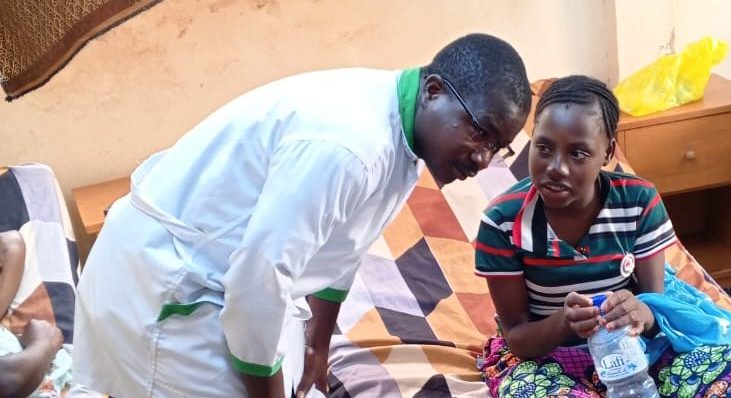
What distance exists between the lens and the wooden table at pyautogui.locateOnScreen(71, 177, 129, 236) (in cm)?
254

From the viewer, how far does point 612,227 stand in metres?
1.77

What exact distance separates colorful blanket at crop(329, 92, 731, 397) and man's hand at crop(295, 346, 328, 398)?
1.15ft

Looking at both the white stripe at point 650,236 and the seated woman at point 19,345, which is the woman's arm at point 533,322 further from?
the seated woman at point 19,345

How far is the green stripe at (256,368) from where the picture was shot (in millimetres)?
1261

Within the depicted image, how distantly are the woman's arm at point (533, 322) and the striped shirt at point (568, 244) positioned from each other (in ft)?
0.11

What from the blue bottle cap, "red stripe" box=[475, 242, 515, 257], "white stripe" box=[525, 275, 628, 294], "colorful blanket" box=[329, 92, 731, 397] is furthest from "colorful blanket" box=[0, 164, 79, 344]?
the blue bottle cap

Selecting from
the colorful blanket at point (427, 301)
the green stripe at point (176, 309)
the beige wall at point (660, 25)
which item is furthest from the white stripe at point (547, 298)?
the beige wall at point (660, 25)

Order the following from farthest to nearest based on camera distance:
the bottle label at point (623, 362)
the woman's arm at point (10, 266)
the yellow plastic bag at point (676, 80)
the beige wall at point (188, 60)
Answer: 1. the yellow plastic bag at point (676, 80)
2. the beige wall at point (188, 60)
3. the woman's arm at point (10, 266)
4. the bottle label at point (623, 362)

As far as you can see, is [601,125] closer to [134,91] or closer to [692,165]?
[692,165]

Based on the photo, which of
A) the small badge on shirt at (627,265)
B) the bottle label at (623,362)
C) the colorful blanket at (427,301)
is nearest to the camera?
the bottle label at (623,362)

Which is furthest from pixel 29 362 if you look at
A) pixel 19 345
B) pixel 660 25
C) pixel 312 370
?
pixel 660 25

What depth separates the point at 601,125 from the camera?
1698mm

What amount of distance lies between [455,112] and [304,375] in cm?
69

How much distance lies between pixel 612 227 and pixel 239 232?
896mm
